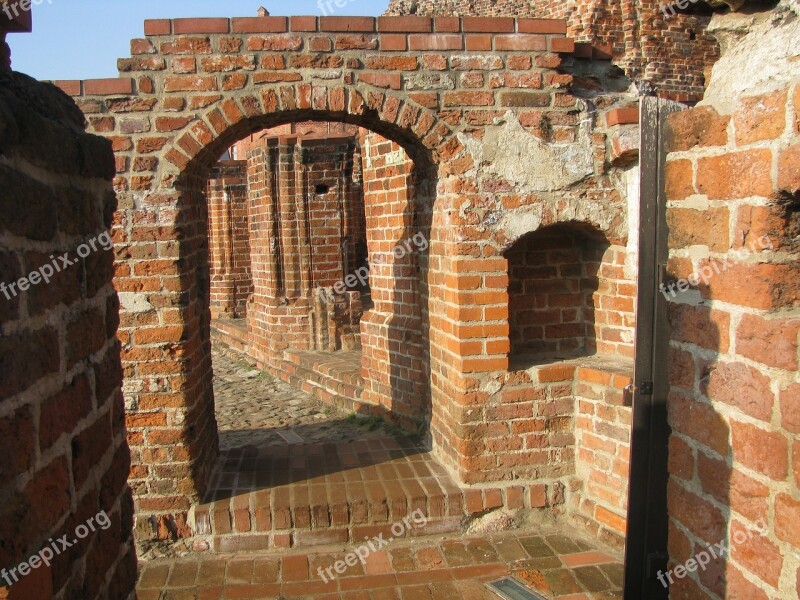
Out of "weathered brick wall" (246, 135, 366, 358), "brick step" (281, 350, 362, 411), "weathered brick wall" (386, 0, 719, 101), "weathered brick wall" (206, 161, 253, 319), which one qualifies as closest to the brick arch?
"brick step" (281, 350, 362, 411)

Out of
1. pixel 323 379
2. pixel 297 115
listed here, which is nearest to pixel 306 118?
pixel 297 115

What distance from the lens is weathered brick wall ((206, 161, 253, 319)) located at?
1238 centimetres

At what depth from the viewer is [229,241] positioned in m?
12.6

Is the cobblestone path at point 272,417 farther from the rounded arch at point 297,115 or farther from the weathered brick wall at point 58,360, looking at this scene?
the weathered brick wall at point 58,360

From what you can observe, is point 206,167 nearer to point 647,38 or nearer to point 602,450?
point 602,450

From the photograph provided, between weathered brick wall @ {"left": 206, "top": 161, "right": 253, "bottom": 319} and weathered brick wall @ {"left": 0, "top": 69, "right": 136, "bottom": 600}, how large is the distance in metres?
10.7

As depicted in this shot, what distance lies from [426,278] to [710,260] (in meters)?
3.23

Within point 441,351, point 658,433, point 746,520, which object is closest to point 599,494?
point 441,351

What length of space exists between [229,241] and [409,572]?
9481 millimetres

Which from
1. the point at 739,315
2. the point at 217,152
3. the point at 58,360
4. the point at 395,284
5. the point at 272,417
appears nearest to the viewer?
the point at 58,360

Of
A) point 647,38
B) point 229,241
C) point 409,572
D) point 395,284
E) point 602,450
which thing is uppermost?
point 647,38

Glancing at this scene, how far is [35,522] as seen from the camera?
1.28 metres

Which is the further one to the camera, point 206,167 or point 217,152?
point 206,167

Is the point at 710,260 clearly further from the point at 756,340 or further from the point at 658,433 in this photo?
the point at 658,433
